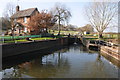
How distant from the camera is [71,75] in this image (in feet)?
39.3

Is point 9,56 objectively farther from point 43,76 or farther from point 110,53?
point 110,53

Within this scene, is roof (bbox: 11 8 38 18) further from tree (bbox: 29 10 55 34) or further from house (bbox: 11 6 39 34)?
tree (bbox: 29 10 55 34)

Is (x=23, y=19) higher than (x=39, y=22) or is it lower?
higher

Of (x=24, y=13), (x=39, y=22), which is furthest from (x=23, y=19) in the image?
(x=39, y=22)

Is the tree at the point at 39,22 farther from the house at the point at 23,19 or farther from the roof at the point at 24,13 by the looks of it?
the roof at the point at 24,13

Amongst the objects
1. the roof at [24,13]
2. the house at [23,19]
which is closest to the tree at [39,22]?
the house at [23,19]

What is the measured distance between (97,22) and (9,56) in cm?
2824

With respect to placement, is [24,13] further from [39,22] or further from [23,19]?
[39,22]

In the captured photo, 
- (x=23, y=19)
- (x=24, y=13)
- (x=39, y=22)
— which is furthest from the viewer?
(x=24, y=13)

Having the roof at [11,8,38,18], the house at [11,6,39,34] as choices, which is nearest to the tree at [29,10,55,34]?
the house at [11,6,39,34]

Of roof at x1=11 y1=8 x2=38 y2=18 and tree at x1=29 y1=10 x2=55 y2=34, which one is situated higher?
roof at x1=11 y1=8 x2=38 y2=18

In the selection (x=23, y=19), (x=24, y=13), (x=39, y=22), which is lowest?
(x=39, y=22)

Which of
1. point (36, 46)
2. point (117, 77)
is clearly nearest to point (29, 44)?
point (36, 46)

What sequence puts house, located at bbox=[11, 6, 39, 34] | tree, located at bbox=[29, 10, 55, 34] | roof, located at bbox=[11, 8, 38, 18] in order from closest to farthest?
tree, located at bbox=[29, 10, 55, 34] → house, located at bbox=[11, 6, 39, 34] → roof, located at bbox=[11, 8, 38, 18]
